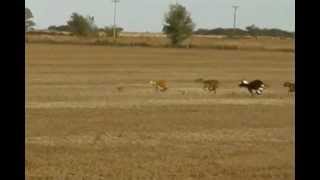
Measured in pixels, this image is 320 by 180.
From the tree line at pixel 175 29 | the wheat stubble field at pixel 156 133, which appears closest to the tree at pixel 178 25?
the tree line at pixel 175 29

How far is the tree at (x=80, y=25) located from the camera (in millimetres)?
112250

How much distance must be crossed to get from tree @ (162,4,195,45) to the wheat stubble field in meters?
68.3

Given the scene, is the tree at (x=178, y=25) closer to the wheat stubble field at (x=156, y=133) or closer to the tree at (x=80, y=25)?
the tree at (x=80, y=25)

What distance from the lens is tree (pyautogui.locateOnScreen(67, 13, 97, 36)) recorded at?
112 m

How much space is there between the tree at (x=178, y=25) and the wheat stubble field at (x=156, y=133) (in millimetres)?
68292

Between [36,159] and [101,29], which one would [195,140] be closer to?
[36,159]

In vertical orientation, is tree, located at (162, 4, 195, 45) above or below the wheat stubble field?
above

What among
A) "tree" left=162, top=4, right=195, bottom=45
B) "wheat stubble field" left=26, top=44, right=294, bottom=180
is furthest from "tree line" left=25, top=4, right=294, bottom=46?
"wheat stubble field" left=26, top=44, right=294, bottom=180

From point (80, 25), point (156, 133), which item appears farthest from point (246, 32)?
point (156, 133)

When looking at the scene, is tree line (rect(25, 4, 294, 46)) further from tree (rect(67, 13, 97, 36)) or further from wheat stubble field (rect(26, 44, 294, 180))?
wheat stubble field (rect(26, 44, 294, 180))

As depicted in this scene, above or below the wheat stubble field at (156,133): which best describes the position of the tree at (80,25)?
above

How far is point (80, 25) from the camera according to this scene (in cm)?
11344

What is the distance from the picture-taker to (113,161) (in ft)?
35.0
